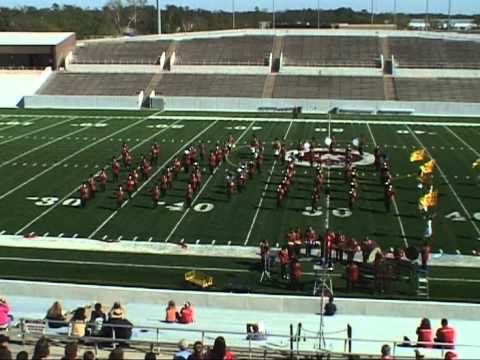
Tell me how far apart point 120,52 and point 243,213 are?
38.1 metres

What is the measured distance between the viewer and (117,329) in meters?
9.42

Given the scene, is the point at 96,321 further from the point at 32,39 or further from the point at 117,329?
the point at 32,39

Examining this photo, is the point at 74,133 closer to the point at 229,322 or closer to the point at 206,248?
the point at 206,248

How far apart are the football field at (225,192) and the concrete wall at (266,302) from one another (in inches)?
199

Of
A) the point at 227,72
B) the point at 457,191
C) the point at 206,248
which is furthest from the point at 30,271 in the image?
the point at 227,72

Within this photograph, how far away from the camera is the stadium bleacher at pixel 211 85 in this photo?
46188mm

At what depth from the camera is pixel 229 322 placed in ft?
36.8

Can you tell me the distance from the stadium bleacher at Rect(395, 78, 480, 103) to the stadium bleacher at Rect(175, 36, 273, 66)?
1071 centimetres

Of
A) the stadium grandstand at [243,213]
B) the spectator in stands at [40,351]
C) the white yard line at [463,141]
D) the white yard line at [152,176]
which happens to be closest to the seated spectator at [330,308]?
the stadium grandstand at [243,213]

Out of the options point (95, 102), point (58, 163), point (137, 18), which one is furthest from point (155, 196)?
point (137, 18)

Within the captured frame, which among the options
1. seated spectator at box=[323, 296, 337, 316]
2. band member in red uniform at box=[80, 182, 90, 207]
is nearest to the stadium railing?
seated spectator at box=[323, 296, 337, 316]

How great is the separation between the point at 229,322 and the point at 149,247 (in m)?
5.98

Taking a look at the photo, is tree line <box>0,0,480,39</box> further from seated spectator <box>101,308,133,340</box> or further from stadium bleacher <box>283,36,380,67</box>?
seated spectator <box>101,308,133,340</box>

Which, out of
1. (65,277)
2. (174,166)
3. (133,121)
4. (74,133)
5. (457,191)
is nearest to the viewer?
(65,277)
